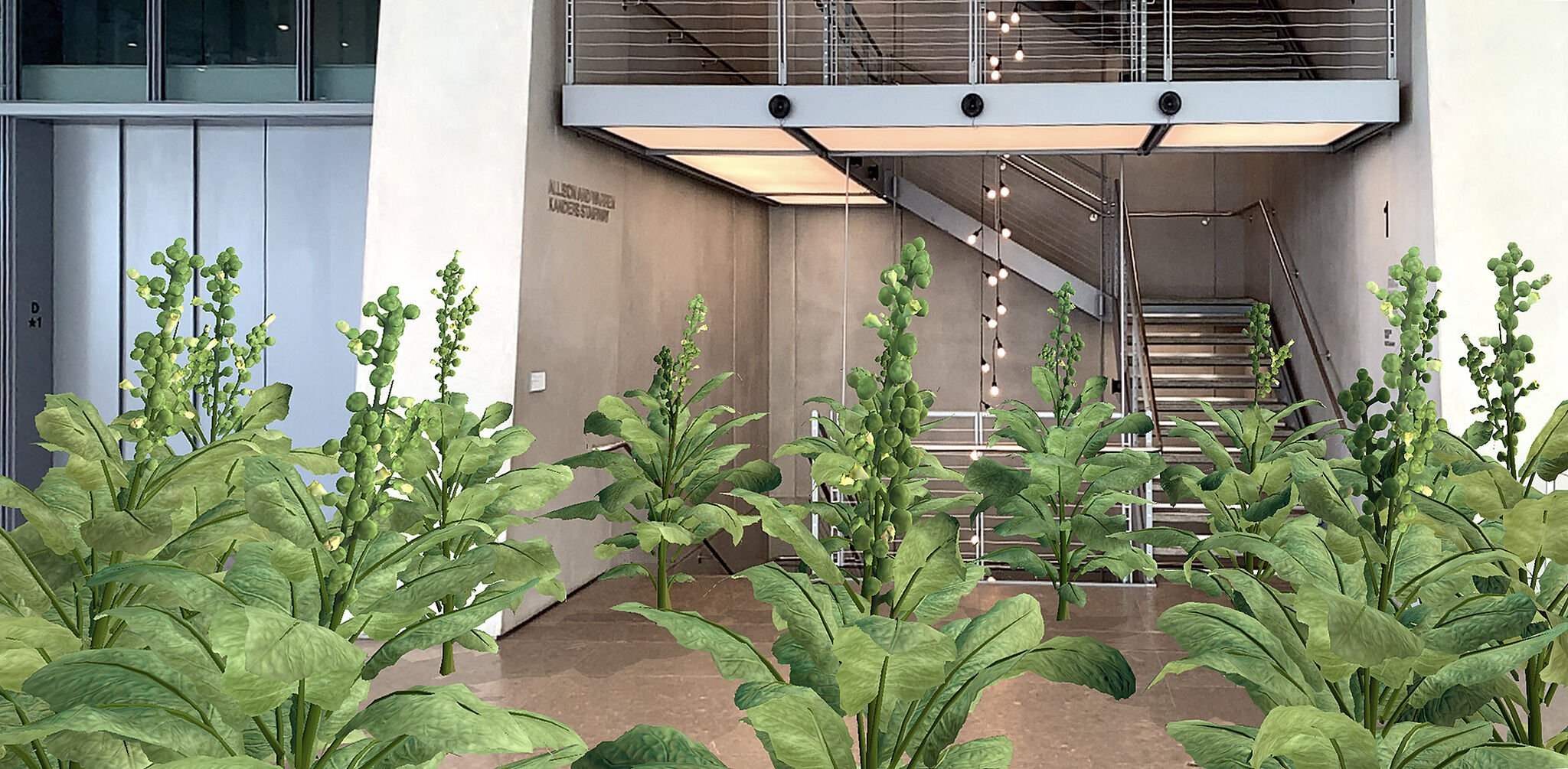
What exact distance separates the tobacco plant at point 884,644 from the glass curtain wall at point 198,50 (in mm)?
6084

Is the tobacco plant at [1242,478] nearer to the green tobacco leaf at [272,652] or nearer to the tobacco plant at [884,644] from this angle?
the tobacco plant at [884,644]

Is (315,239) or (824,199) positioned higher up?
(824,199)

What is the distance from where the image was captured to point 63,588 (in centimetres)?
266

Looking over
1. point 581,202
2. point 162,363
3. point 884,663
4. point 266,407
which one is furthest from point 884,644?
point 581,202

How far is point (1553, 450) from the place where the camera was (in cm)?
331

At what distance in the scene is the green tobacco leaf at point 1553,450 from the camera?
10.8ft

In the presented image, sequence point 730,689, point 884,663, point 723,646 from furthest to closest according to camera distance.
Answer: point 730,689 < point 723,646 < point 884,663

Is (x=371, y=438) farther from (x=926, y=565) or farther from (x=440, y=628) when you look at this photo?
(x=926, y=565)

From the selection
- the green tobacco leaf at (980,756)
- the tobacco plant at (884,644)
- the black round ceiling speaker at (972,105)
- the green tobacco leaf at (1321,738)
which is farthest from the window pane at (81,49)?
the green tobacco leaf at (1321,738)

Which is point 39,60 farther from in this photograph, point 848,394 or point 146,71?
point 848,394

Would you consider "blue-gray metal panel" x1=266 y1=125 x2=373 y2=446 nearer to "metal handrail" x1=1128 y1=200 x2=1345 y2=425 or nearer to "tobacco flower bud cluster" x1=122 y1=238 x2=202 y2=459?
"tobacco flower bud cluster" x1=122 y1=238 x2=202 y2=459

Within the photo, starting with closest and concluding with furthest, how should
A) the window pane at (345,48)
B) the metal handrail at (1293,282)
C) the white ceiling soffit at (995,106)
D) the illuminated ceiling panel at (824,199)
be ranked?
the white ceiling soffit at (995,106), the window pane at (345,48), the metal handrail at (1293,282), the illuminated ceiling panel at (824,199)

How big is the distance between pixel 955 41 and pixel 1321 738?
1030cm

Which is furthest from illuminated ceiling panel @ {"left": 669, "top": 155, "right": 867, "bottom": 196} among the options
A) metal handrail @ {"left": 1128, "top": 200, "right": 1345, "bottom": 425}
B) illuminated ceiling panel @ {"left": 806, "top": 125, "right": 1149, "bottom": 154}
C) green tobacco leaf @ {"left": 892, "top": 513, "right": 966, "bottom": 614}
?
green tobacco leaf @ {"left": 892, "top": 513, "right": 966, "bottom": 614}
